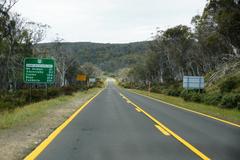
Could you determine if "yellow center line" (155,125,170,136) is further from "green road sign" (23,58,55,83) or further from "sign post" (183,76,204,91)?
"sign post" (183,76,204,91)

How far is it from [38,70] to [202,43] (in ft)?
112

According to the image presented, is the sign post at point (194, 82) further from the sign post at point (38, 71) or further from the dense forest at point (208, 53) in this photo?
the sign post at point (38, 71)

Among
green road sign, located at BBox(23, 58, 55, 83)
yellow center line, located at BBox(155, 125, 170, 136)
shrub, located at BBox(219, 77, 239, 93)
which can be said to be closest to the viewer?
yellow center line, located at BBox(155, 125, 170, 136)

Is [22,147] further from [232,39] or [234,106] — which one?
[232,39]

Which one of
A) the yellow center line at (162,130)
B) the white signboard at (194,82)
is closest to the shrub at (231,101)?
the white signboard at (194,82)

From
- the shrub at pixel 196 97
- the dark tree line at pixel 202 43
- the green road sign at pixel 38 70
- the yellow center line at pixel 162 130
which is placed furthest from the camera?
the dark tree line at pixel 202 43

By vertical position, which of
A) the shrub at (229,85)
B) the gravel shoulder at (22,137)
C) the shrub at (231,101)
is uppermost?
the shrub at (229,85)

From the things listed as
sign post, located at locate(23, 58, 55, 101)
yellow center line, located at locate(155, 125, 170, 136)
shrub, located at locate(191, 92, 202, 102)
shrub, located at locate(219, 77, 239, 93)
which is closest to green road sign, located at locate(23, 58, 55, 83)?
sign post, located at locate(23, 58, 55, 101)

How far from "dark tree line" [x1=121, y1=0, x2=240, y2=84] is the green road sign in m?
18.0

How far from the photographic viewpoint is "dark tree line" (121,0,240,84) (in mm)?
33781

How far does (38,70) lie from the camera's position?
26109 millimetres

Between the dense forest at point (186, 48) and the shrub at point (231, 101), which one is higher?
the dense forest at point (186, 48)

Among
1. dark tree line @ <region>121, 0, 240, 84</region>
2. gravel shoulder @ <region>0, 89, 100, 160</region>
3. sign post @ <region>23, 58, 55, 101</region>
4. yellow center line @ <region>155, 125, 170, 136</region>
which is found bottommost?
yellow center line @ <region>155, 125, 170, 136</region>

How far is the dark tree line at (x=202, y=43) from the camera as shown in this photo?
33.8 m
